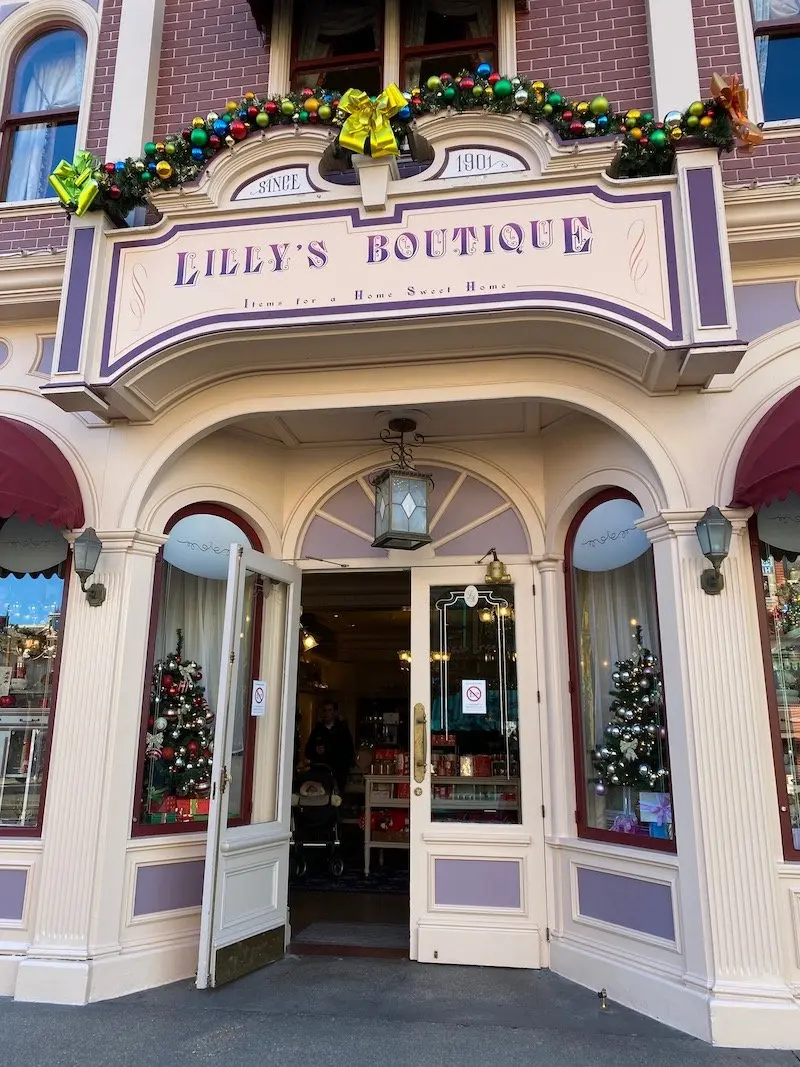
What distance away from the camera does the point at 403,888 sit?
7.72 metres

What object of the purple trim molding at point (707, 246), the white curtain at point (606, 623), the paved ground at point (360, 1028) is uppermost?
the purple trim molding at point (707, 246)

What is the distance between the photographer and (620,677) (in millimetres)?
5168

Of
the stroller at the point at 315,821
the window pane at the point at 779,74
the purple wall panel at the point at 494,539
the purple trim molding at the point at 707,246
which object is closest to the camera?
the purple trim molding at the point at 707,246

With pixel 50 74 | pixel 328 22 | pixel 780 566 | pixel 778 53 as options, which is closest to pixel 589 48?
pixel 778 53

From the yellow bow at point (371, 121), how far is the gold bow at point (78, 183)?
170 cm

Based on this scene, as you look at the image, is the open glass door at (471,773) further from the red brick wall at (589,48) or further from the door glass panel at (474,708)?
the red brick wall at (589,48)

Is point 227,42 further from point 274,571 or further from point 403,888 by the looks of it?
point 403,888

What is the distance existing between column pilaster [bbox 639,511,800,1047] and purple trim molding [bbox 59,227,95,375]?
3.81 m

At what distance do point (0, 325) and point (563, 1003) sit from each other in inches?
237

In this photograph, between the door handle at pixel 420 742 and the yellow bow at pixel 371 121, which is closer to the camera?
the yellow bow at pixel 371 121

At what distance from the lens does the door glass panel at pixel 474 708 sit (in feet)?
18.2

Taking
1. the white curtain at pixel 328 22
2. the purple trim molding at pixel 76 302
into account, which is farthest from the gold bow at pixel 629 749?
the white curtain at pixel 328 22

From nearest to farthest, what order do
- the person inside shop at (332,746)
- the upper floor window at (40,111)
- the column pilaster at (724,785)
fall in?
the column pilaster at (724,785), the upper floor window at (40,111), the person inside shop at (332,746)

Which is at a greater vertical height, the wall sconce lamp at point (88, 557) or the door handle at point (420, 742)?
the wall sconce lamp at point (88, 557)
